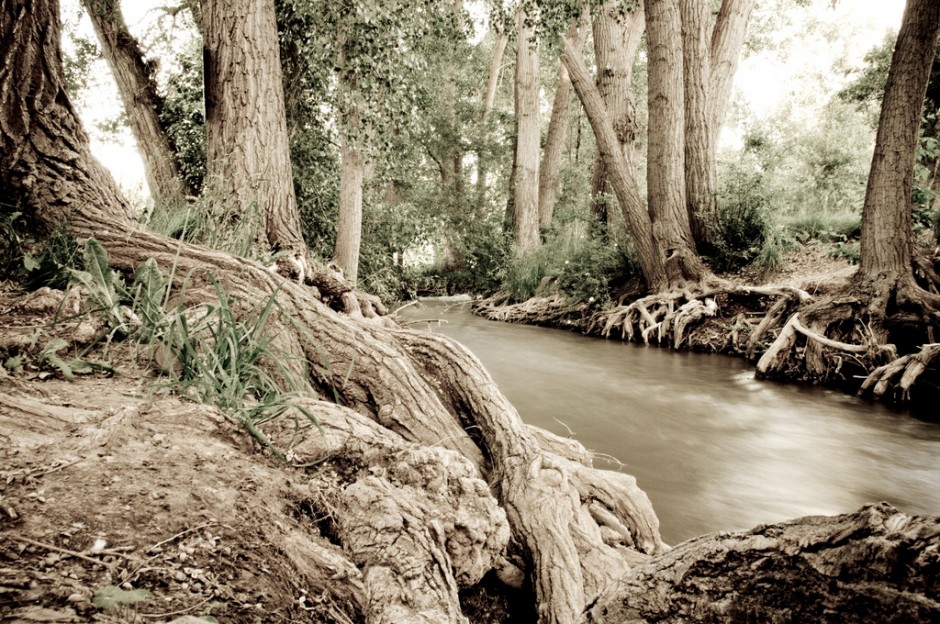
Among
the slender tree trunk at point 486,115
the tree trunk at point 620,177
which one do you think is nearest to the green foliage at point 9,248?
the tree trunk at point 620,177

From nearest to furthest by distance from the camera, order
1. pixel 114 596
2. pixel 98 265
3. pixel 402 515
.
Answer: pixel 114 596
pixel 402 515
pixel 98 265

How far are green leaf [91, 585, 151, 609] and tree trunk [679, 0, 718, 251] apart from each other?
10.4 metres

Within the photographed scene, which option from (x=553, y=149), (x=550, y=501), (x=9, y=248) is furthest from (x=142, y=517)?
(x=553, y=149)

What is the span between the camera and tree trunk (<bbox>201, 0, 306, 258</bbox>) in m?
4.96

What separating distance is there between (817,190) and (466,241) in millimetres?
13311

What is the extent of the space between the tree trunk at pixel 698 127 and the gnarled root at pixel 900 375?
4.43 m

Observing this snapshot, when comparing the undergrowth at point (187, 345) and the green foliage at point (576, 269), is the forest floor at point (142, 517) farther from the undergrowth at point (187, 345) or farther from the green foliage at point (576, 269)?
the green foliage at point (576, 269)

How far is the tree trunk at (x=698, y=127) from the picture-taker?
31.0 ft

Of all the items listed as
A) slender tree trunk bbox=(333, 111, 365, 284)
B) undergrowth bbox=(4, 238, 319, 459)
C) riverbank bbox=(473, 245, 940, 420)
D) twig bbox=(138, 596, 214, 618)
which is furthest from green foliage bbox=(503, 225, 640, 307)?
twig bbox=(138, 596, 214, 618)

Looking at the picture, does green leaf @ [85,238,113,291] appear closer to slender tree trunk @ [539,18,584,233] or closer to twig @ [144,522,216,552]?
twig @ [144,522,216,552]

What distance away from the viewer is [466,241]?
17672mm

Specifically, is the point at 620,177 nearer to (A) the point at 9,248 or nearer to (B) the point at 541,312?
(B) the point at 541,312

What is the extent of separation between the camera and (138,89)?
680 cm

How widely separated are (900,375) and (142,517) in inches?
280
